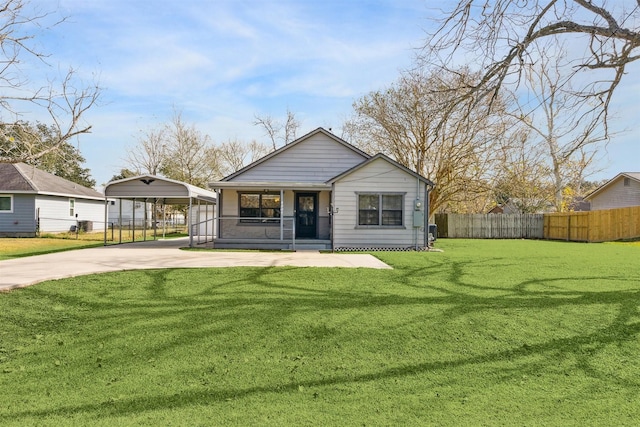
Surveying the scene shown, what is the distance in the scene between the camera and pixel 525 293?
7.11 meters

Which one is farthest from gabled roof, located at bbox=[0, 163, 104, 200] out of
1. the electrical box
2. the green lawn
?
the green lawn

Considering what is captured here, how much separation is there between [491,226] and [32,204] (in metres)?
29.1

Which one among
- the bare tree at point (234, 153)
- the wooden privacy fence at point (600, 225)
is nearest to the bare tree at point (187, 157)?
the bare tree at point (234, 153)

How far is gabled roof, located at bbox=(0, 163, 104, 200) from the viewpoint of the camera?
2458 cm

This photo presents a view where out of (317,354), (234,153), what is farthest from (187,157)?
(317,354)

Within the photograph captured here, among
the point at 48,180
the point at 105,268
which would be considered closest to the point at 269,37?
the point at 105,268

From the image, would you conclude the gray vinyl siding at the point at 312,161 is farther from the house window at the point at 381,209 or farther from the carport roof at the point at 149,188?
the carport roof at the point at 149,188

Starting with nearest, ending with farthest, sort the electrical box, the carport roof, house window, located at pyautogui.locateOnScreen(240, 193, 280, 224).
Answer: the carport roof
the electrical box
house window, located at pyautogui.locateOnScreen(240, 193, 280, 224)

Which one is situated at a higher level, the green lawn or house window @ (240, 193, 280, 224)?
house window @ (240, 193, 280, 224)

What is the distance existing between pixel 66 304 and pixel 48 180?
26.8m

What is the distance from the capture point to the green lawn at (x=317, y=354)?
3461 mm

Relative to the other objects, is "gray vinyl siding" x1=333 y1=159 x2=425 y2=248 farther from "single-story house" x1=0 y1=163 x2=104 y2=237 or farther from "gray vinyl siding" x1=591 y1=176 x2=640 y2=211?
"gray vinyl siding" x1=591 y1=176 x2=640 y2=211

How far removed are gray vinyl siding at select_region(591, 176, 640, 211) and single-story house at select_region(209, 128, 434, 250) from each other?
71.9 feet

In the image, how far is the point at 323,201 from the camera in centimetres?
1748
